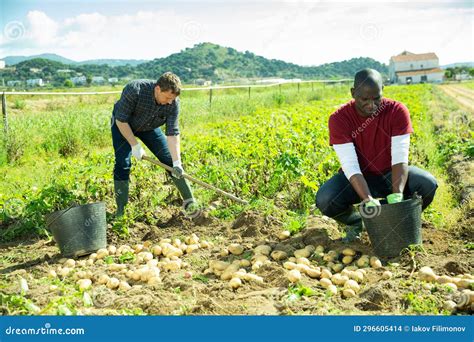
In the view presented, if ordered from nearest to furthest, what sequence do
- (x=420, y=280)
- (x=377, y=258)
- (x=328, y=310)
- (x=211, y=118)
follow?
(x=328, y=310)
(x=420, y=280)
(x=377, y=258)
(x=211, y=118)

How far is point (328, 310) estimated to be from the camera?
2947 mm

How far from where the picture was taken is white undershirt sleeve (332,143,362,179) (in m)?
3.72

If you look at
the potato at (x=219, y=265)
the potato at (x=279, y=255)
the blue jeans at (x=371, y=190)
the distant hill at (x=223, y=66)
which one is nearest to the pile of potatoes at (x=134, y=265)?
the potato at (x=219, y=265)

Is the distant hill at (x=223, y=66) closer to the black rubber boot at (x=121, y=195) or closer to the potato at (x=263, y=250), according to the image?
the black rubber boot at (x=121, y=195)

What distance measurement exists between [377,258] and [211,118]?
30.3 ft

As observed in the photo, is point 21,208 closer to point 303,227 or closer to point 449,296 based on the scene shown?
point 303,227

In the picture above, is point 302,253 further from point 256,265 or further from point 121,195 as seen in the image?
point 121,195

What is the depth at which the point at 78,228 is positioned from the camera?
162 inches

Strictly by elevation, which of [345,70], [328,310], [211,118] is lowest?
[328,310]

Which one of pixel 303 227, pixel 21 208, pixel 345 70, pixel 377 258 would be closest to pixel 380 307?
pixel 377 258

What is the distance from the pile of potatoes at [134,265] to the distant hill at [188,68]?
223 inches

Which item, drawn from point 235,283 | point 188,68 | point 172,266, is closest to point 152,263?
point 172,266

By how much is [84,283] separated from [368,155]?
2.23 meters

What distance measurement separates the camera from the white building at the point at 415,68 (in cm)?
7444
